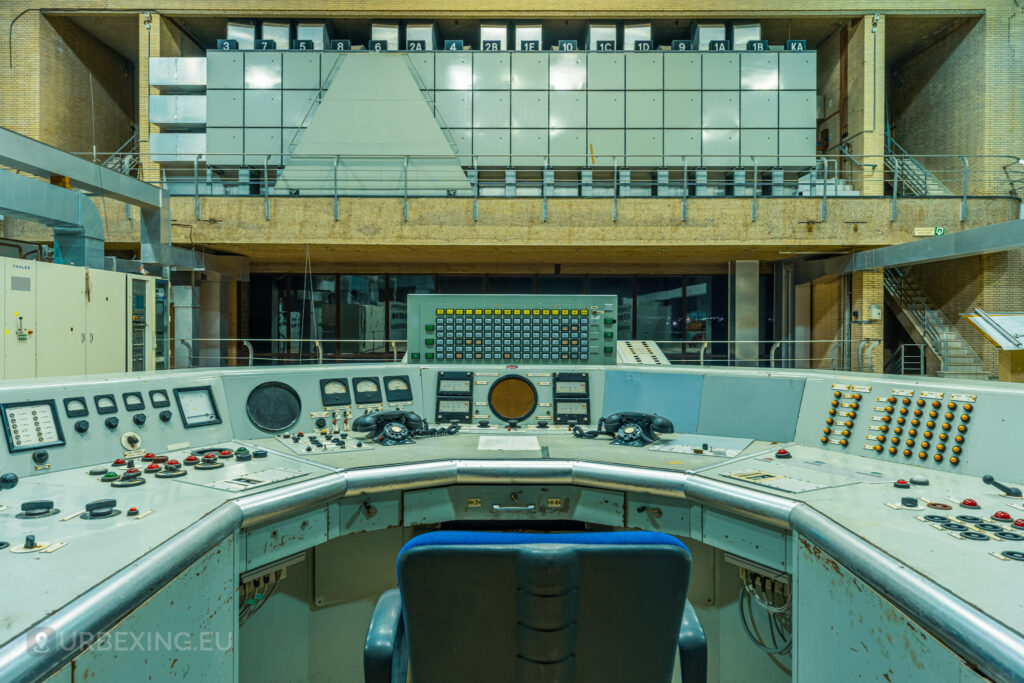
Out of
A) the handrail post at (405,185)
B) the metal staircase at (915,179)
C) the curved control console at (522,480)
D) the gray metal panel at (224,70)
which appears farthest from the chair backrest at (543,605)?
the metal staircase at (915,179)

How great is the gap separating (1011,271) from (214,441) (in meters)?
11.1

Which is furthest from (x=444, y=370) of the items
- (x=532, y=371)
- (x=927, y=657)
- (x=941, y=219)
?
(x=941, y=219)

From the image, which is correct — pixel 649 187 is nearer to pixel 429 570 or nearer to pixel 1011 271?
pixel 1011 271

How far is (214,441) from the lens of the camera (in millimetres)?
2285

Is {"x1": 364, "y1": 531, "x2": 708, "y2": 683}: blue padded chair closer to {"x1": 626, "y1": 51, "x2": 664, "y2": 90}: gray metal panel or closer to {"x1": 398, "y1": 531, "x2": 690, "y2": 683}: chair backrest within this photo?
{"x1": 398, "y1": 531, "x2": 690, "y2": 683}: chair backrest

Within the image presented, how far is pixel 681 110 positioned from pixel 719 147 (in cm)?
90

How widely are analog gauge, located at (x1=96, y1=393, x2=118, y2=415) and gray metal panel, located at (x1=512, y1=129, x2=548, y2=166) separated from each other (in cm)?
844

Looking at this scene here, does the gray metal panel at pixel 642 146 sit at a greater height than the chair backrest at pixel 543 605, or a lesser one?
greater

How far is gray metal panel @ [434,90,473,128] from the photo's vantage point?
9539mm

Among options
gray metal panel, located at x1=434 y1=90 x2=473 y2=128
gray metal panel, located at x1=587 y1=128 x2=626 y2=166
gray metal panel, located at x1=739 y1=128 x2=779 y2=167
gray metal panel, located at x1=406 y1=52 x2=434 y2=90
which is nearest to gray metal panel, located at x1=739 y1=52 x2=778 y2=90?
gray metal panel, located at x1=739 y1=128 x2=779 y2=167

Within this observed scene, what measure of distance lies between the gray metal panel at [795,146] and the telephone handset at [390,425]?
358 inches

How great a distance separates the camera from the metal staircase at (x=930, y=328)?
29.1 ft

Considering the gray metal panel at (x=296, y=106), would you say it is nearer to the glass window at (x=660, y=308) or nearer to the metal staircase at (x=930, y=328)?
the glass window at (x=660, y=308)

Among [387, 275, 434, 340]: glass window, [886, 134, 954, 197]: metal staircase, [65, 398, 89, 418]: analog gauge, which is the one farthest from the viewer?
[387, 275, 434, 340]: glass window
